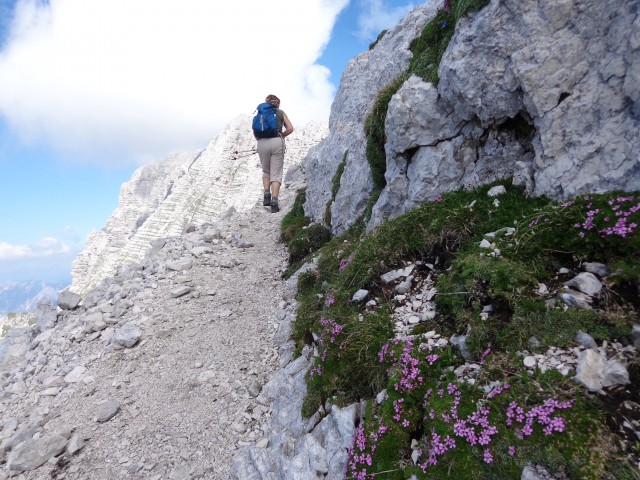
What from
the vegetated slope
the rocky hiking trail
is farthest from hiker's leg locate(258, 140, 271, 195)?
the vegetated slope

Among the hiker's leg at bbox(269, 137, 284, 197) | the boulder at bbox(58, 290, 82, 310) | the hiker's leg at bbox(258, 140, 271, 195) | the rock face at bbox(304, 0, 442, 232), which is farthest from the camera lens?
the hiker's leg at bbox(258, 140, 271, 195)

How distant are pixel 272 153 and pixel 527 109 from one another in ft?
35.2

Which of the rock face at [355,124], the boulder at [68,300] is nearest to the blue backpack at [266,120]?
the rock face at [355,124]

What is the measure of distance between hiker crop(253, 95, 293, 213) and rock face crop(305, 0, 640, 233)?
6514 millimetres

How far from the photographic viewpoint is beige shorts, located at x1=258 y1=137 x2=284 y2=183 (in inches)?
611

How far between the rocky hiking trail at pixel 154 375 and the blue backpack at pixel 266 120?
17.4ft

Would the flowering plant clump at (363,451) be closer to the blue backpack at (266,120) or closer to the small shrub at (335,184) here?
the small shrub at (335,184)

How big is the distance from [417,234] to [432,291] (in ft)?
4.76

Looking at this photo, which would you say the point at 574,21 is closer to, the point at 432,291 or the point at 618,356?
the point at 432,291

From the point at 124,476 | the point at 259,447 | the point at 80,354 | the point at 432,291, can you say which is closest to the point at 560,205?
the point at 432,291

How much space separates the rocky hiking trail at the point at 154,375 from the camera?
6.79m

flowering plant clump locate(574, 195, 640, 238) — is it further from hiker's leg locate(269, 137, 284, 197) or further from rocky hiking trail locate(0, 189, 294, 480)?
hiker's leg locate(269, 137, 284, 197)

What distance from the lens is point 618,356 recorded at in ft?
11.6

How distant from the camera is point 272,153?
1560cm
